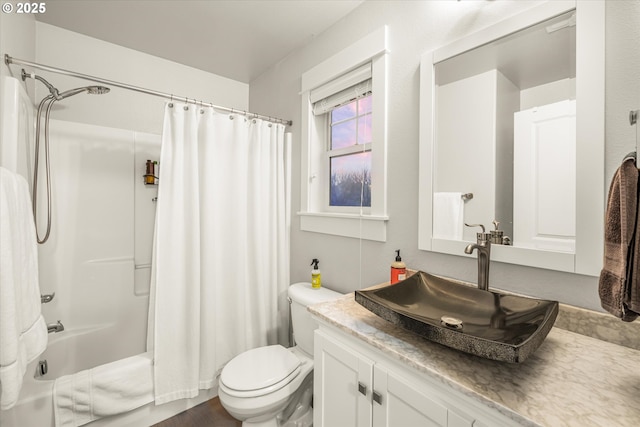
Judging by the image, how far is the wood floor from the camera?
166cm

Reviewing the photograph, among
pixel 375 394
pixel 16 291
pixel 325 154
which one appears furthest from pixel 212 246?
pixel 375 394

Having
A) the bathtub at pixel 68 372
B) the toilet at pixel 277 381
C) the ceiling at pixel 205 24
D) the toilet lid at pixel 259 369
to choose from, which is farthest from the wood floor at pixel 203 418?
the ceiling at pixel 205 24

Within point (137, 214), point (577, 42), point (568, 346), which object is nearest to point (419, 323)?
point (568, 346)

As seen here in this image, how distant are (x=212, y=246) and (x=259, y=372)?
81 cm

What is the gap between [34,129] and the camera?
1.78 metres

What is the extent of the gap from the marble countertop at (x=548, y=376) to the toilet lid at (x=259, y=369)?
0.68 metres

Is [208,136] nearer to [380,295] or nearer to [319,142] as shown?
[319,142]

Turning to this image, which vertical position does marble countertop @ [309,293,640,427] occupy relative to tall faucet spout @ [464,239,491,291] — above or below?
below

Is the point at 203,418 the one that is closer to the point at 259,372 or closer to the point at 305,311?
the point at 259,372

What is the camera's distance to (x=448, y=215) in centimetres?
126

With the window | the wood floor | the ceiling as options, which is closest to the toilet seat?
the wood floor

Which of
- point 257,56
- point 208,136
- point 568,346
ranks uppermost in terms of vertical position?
point 257,56

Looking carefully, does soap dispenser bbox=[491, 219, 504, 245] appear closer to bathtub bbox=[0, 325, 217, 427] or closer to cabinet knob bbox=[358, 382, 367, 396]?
cabinet knob bbox=[358, 382, 367, 396]

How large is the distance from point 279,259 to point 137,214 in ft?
3.88
